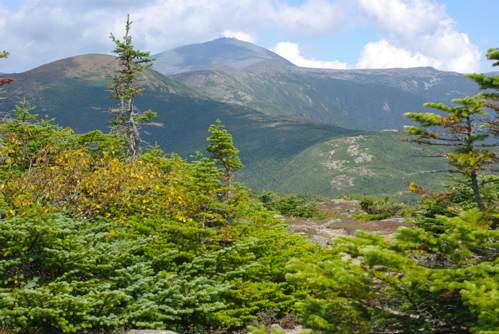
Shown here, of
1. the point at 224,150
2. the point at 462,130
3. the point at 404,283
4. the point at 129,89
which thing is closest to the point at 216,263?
the point at 224,150

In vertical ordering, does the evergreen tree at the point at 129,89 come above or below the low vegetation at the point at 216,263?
above

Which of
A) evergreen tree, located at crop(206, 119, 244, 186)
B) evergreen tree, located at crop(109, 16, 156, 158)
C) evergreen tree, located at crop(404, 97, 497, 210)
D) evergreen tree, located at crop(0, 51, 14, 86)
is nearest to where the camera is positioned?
evergreen tree, located at crop(404, 97, 497, 210)

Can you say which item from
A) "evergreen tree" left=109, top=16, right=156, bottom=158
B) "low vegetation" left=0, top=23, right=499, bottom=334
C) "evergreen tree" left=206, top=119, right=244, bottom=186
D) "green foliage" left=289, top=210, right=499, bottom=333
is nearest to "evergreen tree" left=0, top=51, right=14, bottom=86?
"low vegetation" left=0, top=23, right=499, bottom=334

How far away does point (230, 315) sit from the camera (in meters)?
8.48

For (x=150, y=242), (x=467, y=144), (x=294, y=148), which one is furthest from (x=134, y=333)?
(x=294, y=148)

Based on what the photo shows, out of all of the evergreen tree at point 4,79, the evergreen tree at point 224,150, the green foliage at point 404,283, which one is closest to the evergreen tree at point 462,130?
the green foliage at point 404,283

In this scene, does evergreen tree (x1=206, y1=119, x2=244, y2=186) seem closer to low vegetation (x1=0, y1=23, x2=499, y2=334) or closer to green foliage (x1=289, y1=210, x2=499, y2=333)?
low vegetation (x1=0, y1=23, x2=499, y2=334)

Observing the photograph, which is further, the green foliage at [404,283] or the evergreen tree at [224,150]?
the evergreen tree at [224,150]

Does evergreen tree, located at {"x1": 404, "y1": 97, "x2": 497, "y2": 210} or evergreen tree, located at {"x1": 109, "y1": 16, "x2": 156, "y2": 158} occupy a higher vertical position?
evergreen tree, located at {"x1": 109, "y1": 16, "x2": 156, "y2": 158}

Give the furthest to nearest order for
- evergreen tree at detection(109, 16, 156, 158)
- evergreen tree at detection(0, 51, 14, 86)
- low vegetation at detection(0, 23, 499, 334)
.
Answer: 1. evergreen tree at detection(109, 16, 156, 158)
2. evergreen tree at detection(0, 51, 14, 86)
3. low vegetation at detection(0, 23, 499, 334)

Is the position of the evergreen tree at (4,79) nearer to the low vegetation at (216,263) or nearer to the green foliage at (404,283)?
the low vegetation at (216,263)

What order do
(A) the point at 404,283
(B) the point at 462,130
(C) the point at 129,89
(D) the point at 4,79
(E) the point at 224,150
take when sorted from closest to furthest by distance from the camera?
(A) the point at 404,283, (B) the point at 462,130, (D) the point at 4,79, (E) the point at 224,150, (C) the point at 129,89

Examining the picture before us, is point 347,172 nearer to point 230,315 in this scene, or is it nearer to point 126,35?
point 126,35

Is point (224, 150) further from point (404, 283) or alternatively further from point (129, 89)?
point (129, 89)
